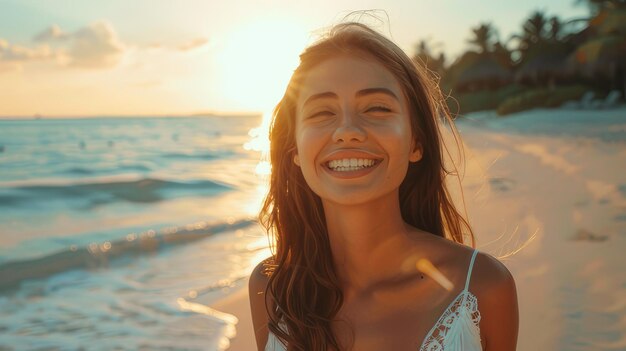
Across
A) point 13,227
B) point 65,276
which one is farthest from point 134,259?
point 13,227

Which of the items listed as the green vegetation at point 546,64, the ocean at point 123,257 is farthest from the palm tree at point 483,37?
the ocean at point 123,257

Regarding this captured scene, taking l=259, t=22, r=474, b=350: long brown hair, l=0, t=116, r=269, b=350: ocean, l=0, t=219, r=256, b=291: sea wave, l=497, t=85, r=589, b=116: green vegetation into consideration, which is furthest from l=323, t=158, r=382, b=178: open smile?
l=497, t=85, r=589, b=116: green vegetation

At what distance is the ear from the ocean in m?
3.26

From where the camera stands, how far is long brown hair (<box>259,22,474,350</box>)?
105 inches

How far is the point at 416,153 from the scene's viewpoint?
277cm

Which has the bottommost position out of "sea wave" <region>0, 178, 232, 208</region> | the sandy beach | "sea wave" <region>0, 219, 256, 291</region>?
"sea wave" <region>0, 178, 232, 208</region>

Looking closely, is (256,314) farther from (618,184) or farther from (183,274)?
(618,184)

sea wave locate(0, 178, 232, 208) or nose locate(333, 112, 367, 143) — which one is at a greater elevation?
nose locate(333, 112, 367, 143)

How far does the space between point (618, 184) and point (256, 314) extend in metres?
8.52

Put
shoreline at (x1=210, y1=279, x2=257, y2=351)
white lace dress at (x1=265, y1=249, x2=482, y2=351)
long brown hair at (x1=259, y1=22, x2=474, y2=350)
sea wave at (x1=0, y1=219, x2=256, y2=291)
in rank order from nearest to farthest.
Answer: white lace dress at (x1=265, y1=249, x2=482, y2=351), long brown hair at (x1=259, y1=22, x2=474, y2=350), shoreline at (x1=210, y1=279, x2=257, y2=351), sea wave at (x1=0, y1=219, x2=256, y2=291)

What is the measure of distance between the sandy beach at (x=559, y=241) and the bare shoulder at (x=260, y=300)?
45.3 inches

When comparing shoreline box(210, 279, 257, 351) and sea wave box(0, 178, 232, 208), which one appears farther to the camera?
sea wave box(0, 178, 232, 208)

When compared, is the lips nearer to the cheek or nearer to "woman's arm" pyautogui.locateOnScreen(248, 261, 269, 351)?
the cheek

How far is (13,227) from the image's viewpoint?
13.9 metres
